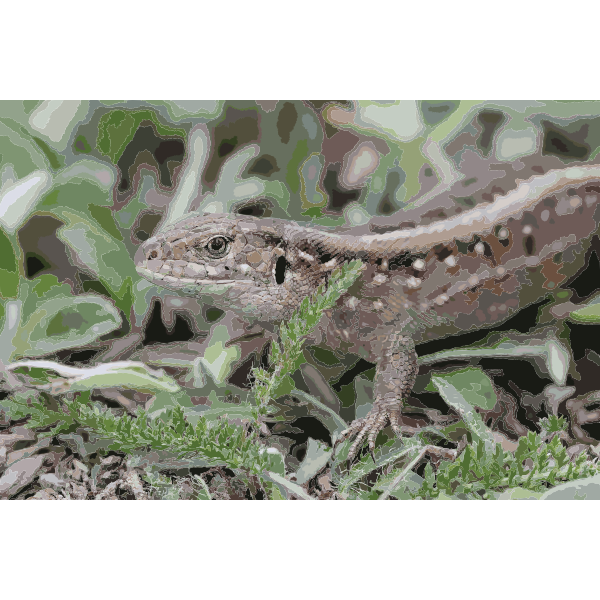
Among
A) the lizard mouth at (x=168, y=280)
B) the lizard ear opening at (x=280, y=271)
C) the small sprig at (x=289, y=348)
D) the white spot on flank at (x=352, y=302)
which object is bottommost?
the small sprig at (x=289, y=348)

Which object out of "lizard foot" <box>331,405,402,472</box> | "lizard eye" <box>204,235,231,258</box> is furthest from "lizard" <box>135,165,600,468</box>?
"lizard foot" <box>331,405,402,472</box>

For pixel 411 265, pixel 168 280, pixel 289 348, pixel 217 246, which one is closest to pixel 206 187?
pixel 217 246

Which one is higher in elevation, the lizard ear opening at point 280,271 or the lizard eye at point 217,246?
the lizard eye at point 217,246

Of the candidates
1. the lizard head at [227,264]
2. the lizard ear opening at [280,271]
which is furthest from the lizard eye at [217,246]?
the lizard ear opening at [280,271]

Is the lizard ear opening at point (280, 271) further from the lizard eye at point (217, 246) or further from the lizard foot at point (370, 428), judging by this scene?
the lizard foot at point (370, 428)

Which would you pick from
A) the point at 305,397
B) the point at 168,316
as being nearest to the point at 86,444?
the point at 168,316

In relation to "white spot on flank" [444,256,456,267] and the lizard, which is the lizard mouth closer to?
the lizard

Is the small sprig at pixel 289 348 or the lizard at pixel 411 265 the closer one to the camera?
the small sprig at pixel 289 348

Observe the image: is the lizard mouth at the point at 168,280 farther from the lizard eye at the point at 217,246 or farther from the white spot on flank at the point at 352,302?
the white spot on flank at the point at 352,302
